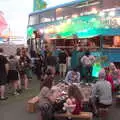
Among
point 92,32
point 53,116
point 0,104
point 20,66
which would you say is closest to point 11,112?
point 0,104

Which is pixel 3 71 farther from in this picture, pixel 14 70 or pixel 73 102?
pixel 73 102

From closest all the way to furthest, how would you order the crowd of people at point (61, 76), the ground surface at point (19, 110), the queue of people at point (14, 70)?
the crowd of people at point (61, 76) < the ground surface at point (19, 110) < the queue of people at point (14, 70)

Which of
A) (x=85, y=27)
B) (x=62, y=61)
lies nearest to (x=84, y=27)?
(x=85, y=27)

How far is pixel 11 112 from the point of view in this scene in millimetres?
9602

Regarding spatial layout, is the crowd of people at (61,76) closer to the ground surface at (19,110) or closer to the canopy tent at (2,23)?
the ground surface at (19,110)

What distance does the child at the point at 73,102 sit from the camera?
750 cm

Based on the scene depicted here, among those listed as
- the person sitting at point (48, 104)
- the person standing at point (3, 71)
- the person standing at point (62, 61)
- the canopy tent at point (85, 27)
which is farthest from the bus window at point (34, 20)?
the person sitting at point (48, 104)

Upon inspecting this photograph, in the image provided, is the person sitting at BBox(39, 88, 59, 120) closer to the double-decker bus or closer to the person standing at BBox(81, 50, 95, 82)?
the person standing at BBox(81, 50, 95, 82)

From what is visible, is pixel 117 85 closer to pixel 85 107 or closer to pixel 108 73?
pixel 108 73

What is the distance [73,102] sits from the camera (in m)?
7.57

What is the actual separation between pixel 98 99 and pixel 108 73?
361 centimetres

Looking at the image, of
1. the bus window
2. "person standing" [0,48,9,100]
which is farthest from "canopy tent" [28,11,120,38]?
"person standing" [0,48,9,100]

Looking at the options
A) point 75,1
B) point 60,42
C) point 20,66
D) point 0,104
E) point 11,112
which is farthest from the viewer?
point 60,42

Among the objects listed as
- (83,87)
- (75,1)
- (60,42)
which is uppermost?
(75,1)
